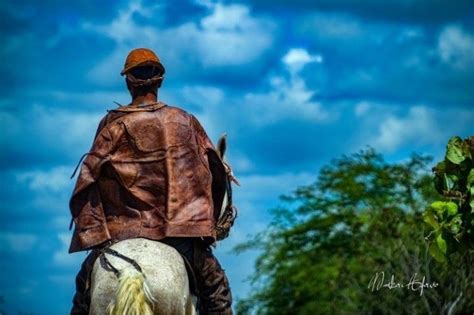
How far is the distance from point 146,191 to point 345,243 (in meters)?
36.2

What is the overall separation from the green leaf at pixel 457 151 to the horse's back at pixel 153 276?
9.37 ft

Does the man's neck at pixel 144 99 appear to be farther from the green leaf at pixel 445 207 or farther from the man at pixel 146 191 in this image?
the green leaf at pixel 445 207

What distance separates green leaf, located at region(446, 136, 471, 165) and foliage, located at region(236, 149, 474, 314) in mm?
26535

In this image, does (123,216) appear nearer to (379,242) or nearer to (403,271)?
(403,271)

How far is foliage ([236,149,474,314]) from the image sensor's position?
141 feet

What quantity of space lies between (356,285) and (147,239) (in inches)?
1180

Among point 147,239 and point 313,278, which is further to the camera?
point 313,278

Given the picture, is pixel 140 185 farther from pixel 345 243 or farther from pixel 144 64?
pixel 345 243

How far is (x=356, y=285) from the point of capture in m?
42.5

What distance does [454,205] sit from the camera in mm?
14086

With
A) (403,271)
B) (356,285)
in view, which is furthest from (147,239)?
(356,285)

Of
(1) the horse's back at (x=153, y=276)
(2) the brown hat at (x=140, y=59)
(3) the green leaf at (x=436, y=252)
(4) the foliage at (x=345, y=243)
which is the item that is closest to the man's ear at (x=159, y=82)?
(2) the brown hat at (x=140, y=59)

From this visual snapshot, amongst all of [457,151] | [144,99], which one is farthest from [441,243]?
[144,99]

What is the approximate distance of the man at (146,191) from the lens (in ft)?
42.9
